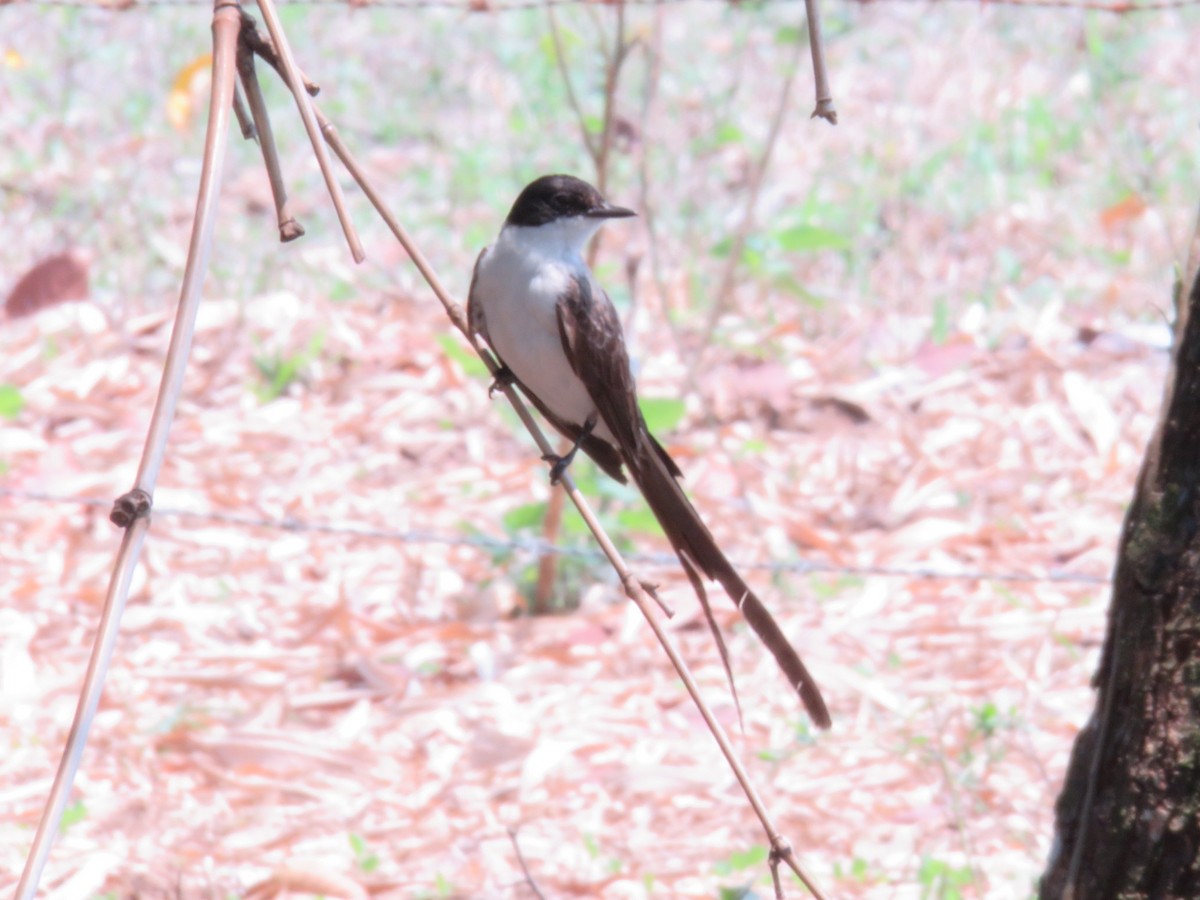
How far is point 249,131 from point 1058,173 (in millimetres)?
6504

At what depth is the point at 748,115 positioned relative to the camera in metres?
8.56

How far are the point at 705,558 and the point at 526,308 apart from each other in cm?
101

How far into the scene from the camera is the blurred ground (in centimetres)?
358

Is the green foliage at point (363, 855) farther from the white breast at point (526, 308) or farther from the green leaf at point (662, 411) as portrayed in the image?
the green leaf at point (662, 411)

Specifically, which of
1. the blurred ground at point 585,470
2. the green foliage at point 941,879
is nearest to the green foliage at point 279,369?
the blurred ground at point 585,470

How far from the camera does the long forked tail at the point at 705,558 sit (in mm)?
1840

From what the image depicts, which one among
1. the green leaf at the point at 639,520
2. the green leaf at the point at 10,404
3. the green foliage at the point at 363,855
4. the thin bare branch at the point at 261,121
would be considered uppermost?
the thin bare branch at the point at 261,121

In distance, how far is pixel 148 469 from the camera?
1.20m

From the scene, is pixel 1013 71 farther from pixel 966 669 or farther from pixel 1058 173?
pixel 966 669

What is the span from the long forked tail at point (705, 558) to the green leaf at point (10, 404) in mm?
3438

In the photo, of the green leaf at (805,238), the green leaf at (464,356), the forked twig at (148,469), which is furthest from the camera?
the green leaf at (805,238)

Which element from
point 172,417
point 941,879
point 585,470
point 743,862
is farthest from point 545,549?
point 172,417

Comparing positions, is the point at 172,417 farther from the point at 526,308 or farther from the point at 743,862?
the point at 743,862

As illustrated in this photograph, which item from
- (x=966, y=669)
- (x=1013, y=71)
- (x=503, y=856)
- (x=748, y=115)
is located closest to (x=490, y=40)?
(x=748, y=115)
